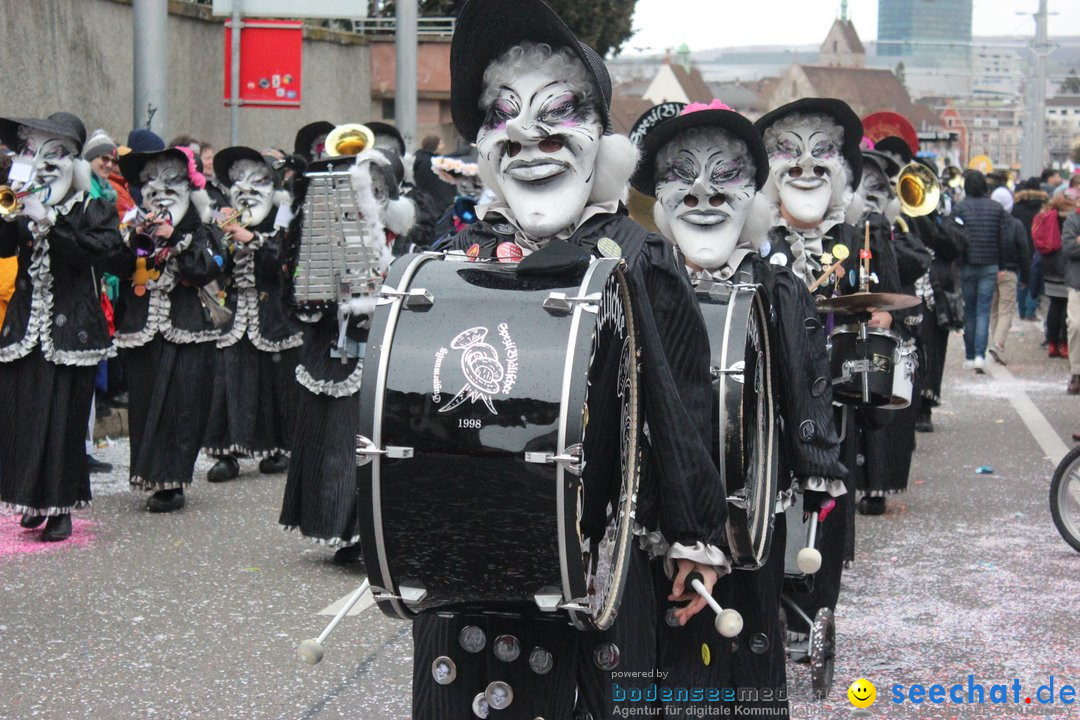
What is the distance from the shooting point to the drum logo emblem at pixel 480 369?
3072 mm

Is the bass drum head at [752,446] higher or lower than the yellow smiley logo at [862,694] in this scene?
higher

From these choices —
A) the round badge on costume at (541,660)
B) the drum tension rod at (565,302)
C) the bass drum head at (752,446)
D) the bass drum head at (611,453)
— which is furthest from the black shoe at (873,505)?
the drum tension rod at (565,302)

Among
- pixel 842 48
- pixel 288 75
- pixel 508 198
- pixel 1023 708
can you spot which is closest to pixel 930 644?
pixel 1023 708

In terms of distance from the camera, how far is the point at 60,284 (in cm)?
772

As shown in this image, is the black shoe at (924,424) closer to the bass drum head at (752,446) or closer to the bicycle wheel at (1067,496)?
the bicycle wheel at (1067,496)

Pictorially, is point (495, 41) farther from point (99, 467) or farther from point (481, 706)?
point (99, 467)

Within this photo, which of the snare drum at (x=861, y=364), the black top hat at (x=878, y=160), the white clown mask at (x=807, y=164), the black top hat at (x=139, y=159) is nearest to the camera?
the snare drum at (x=861, y=364)

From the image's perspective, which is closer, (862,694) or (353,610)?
(862,694)

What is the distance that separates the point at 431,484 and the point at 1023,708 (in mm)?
3279

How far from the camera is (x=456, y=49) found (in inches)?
151

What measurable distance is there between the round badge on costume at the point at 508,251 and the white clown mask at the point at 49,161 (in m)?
4.56

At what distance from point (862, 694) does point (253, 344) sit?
546 cm

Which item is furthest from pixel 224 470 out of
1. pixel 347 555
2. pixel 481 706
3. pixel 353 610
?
pixel 481 706

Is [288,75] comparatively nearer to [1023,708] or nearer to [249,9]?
[249,9]
